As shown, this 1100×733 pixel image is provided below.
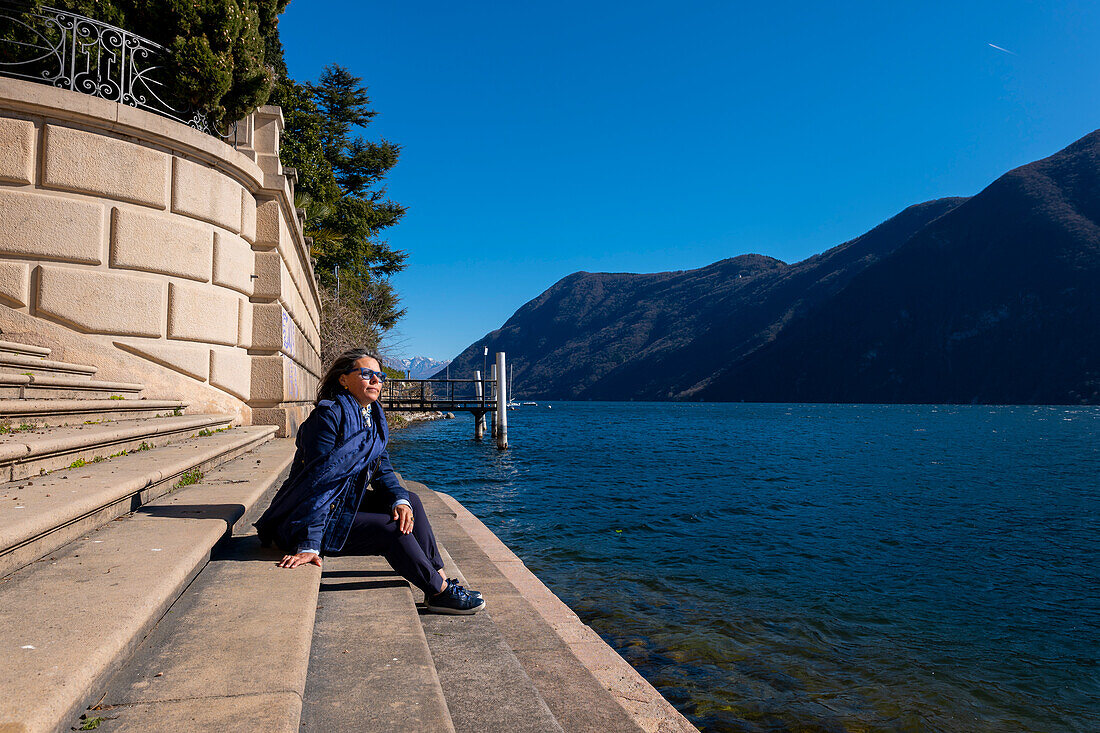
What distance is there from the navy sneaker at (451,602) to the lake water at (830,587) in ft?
6.89

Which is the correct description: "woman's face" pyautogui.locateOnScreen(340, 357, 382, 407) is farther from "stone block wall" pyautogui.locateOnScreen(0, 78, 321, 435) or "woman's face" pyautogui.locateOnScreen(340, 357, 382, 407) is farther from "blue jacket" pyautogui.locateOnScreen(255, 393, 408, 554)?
"stone block wall" pyautogui.locateOnScreen(0, 78, 321, 435)

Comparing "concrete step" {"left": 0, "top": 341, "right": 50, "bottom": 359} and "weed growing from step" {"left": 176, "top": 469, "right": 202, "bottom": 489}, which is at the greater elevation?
"concrete step" {"left": 0, "top": 341, "right": 50, "bottom": 359}

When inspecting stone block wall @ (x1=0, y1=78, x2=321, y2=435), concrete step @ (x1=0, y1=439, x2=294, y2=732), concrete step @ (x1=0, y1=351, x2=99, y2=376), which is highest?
stone block wall @ (x1=0, y1=78, x2=321, y2=435)

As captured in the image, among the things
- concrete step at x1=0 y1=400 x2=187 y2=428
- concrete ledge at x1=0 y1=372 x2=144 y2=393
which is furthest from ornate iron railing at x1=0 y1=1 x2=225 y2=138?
concrete step at x1=0 y1=400 x2=187 y2=428

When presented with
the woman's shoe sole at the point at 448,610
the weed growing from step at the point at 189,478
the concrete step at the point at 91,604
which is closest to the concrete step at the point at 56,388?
the weed growing from step at the point at 189,478

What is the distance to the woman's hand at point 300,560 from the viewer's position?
129 inches

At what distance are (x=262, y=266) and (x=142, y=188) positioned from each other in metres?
2.06

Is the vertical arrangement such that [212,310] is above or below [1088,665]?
above

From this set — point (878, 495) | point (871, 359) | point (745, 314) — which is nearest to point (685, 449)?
point (878, 495)

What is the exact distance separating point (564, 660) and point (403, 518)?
1.26 metres

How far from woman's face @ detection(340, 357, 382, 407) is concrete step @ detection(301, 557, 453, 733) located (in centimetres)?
105

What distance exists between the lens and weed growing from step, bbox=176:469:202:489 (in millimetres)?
4906

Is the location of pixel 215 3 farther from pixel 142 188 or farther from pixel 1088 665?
pixel 1088 665

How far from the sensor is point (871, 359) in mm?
143125
